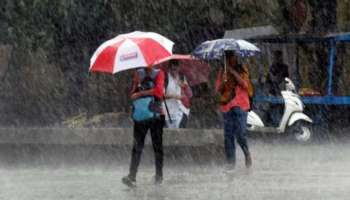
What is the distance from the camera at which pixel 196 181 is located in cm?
1207

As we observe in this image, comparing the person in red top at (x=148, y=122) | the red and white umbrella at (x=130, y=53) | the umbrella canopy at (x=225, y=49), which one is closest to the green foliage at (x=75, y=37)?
the umbrella canopy at (x=225, y=49)

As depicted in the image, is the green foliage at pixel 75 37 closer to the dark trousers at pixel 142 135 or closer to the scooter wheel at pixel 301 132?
the scooter wheel at pixel 301 132

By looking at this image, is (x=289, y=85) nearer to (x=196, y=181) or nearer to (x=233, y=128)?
(x=233, y=128)

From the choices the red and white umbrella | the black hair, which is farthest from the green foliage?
the red and white umbrella

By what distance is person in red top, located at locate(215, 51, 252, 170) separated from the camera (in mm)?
Result: 12617

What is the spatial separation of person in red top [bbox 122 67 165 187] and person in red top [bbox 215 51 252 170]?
1.32 metres

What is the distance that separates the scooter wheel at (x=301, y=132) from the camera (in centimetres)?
1816

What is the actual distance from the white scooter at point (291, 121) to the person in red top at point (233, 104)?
5.09 meters

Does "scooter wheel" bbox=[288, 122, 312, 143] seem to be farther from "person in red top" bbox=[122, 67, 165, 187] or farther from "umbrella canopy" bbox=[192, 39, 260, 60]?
"person in red top" bbox=[122, 67, 165, 187]

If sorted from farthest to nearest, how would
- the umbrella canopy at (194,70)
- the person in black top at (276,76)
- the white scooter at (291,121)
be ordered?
the person in black top at (276,76)
the white scooter at (291,121)
the umbrella canopy at (194,70)

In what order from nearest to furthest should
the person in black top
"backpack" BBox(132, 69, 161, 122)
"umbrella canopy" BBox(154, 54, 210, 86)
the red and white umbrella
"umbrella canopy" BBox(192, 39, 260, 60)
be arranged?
"backpack" BBox(132, 69, 161, 122) → the red and white umbrella → "umbrella canopy" BBox(192, 39, 260, 60) → "umbrella canopy" BBox(154, 54, 210, 86) → the person in black top

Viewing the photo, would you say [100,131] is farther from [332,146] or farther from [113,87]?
[113,87]

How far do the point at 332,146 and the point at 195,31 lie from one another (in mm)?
5252

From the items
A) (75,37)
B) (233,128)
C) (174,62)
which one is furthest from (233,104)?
(75,37)
